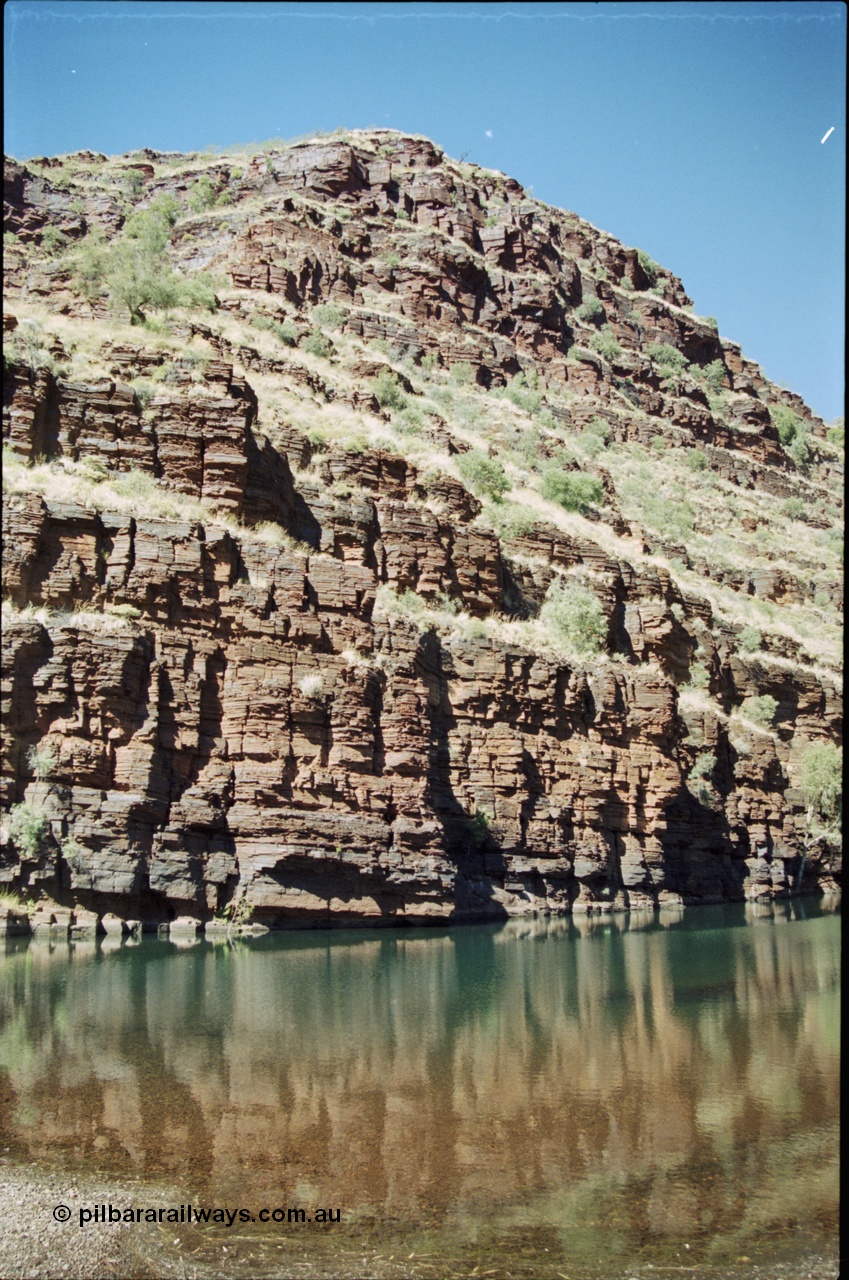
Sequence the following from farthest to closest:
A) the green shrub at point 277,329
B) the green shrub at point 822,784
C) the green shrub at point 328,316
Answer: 1. the green shrub at point 328,316
2. the green shrub at point 277,329
3. the green shrub at point 822,784

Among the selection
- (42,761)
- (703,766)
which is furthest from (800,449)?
(42,761)

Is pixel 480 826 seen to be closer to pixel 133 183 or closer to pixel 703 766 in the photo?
pixel 703 766

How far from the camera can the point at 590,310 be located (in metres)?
104

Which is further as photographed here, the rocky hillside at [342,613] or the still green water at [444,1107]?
the rocky hillside at [342,613]

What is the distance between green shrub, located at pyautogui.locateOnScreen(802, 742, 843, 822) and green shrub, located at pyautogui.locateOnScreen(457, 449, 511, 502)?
2166cm

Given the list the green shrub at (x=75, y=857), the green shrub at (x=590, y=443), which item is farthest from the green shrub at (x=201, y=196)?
the green shrub at (x=75, y=857)

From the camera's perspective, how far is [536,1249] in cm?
906

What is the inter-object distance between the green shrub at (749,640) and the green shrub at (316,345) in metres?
29.8

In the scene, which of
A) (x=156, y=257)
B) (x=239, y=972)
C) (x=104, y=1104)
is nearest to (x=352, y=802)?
(x=239, y=972)

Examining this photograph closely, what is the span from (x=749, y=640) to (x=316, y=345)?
3094cm

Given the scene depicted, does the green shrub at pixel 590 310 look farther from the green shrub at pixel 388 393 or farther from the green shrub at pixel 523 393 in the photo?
the green shrub at pixel 388 393

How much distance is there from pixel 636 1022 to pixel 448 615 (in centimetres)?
2745

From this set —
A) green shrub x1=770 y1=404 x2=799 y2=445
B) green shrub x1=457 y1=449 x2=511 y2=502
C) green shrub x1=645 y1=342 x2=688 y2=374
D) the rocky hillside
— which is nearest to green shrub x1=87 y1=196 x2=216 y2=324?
the rocky hillside

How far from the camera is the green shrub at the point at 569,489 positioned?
209 ft
